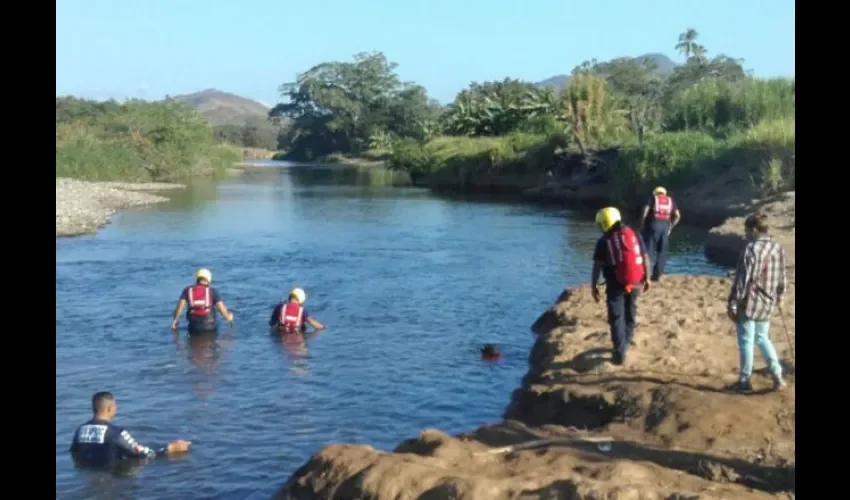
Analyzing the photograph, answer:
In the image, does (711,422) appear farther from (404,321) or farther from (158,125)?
(158,125)

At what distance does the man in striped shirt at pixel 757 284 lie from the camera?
9453 mm

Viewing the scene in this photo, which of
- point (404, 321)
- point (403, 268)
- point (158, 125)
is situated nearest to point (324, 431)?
point (404, 321)

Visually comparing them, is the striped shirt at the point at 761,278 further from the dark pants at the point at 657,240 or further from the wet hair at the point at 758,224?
the dark pants at the point at 657,240

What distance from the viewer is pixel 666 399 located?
995 centimetres

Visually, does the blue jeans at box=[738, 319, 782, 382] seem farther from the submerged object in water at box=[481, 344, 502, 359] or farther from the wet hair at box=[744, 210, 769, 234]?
the submerged object in water at box=[481, 344, 502, 359]

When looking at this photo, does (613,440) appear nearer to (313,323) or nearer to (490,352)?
(490,352)

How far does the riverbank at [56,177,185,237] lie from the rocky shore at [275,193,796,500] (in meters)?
21.9

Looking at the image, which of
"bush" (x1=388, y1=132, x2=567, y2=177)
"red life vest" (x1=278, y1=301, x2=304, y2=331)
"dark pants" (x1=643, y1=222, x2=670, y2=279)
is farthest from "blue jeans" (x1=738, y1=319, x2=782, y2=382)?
"bush" (x1=388, y1=132, x2=567, y2=177)

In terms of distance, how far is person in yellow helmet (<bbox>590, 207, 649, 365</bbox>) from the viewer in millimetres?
11258

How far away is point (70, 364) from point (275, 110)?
12739 centimetres

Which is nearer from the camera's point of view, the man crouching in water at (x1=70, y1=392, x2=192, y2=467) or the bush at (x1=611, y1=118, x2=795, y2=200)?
the man crouching in water at (x1=70, y1=392, x2=192, y2=467)

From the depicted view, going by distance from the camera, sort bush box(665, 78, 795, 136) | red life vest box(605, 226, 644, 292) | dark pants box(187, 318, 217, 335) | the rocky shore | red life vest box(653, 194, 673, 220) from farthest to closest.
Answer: bush box(665, 78, 795, 136), red life vest box(653, 194, 673, 220), dark pants box(187, 318, 217, 335), red life vest box(605, 226, 644, 292), the rocky shore

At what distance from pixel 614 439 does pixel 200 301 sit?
31.0 feet

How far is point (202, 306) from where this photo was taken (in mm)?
16641
